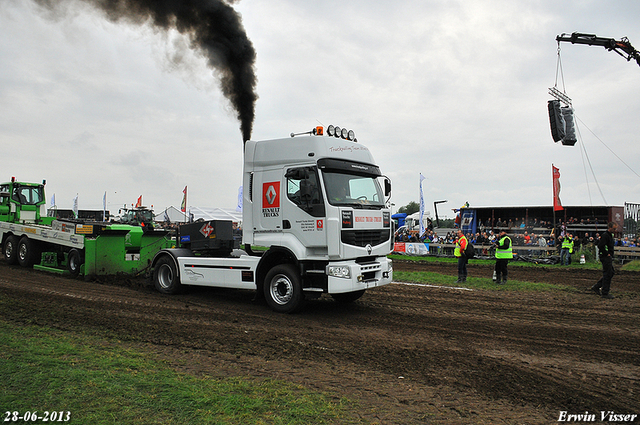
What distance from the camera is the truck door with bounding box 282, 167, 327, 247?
768 cm

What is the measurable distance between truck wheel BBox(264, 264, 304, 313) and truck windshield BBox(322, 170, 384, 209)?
63.9 inches

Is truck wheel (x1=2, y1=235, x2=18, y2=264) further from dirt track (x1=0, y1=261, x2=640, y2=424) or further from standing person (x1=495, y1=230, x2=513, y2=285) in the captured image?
standing person (x1=495, y1=230, x2=513, y2=285)

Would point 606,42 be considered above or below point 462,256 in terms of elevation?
above

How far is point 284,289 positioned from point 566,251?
15.5 metres

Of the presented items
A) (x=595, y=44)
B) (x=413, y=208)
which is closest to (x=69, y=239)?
(x=595, y=44)

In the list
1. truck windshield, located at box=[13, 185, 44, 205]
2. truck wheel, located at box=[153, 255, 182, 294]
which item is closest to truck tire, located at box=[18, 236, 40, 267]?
truck windshield, located at box=[13, 185, 44, 205]

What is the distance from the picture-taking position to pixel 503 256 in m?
12.7

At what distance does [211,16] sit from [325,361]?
1024cm

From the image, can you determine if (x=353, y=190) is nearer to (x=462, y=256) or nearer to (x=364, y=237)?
(x=364, y=237)

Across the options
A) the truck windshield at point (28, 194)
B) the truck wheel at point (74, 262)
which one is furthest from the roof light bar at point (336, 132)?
the truck windshield at point (28, 194)

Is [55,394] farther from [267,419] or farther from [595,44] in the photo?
[595,44]

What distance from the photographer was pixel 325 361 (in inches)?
215

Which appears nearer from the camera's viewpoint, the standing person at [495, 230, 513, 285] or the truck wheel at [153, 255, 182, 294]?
the truck wheel at [153, 255, 182, 294]

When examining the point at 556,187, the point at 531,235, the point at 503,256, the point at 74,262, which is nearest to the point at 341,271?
the point at 503,256
